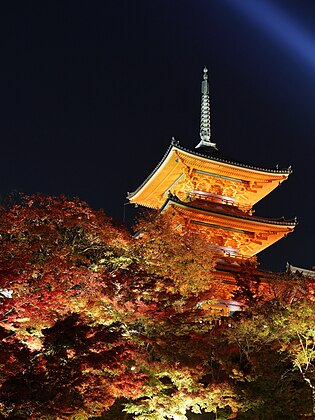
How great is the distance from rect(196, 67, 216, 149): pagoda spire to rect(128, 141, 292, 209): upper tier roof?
189cm

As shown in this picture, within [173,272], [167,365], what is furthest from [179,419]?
[173,272]

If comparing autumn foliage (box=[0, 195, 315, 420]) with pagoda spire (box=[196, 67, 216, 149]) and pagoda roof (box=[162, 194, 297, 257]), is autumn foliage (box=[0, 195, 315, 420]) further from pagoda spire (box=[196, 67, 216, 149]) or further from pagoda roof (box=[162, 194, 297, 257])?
pagoda spire (box=[196, 67, 216, 149])

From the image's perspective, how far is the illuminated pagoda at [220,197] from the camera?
24.8m

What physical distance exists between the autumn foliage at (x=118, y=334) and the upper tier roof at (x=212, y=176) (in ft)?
33.4

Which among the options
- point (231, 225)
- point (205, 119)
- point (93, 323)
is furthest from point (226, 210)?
point (93, 323)

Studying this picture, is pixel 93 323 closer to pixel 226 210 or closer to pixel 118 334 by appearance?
Answer: pixel 118 334

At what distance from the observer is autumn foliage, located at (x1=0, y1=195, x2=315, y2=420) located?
1017 cm

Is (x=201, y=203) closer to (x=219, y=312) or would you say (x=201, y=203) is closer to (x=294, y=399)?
(x=219, y=312)

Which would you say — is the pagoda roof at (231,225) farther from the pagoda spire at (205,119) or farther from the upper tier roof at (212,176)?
the pagoda spire at (205,119)

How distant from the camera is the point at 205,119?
3328 centimetres

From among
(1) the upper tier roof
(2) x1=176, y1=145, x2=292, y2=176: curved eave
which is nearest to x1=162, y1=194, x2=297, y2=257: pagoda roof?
(1) the upper tier roof

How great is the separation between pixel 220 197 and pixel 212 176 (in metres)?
1.25

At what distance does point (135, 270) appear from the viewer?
15031mm

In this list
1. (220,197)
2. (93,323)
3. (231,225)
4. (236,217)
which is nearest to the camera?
(93,323)
